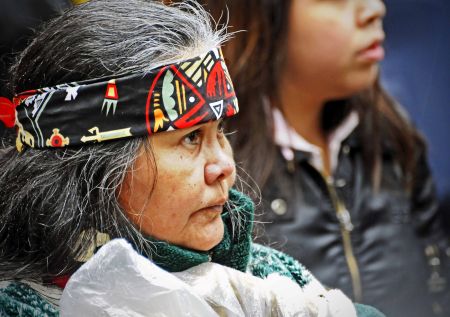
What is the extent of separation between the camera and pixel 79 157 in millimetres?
1928

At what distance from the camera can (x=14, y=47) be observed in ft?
8.30

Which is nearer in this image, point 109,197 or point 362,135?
point 109,197

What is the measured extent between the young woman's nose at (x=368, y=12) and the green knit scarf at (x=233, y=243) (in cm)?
122

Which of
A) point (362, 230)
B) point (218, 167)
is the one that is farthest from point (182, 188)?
point (362, 230)

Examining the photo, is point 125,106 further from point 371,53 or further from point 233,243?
point 371,53

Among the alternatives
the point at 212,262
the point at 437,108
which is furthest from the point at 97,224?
the point at 437,108

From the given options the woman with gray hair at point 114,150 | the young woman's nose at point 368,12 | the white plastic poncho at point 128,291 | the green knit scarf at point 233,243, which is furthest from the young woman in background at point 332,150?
the white plastic poncho at point 128,291

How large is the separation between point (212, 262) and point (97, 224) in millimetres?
252

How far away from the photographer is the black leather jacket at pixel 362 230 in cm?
320

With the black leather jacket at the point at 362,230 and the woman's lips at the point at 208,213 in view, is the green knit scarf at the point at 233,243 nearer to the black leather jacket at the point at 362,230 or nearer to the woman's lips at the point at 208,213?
the woman's lips at the point at 208,213

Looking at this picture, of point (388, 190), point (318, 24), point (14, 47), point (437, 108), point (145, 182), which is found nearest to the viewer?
point (145, 182)

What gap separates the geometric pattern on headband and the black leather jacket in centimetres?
113

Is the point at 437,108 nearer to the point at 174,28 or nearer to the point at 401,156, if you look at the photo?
the point at 401,156

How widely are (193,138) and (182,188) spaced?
11 cm
